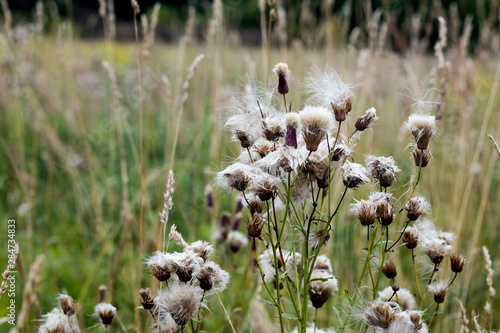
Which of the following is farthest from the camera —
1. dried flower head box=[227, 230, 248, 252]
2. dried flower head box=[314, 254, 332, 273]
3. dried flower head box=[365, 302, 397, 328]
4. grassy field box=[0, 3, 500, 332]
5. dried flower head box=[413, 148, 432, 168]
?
grassy field box=[0, 3, 500, 332]

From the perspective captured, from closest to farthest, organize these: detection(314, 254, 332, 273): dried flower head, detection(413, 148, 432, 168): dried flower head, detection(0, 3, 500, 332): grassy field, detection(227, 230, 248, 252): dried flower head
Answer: detection(413, 148, 432, 168): dried flower head
detection(314, 254, 332, 273): dried flower head
detection(227, 230, 248, 252): dried flower head
detection(0, 3, 500, 332): grassy field

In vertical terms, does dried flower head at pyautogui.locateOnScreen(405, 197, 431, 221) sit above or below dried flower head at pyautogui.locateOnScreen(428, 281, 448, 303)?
above

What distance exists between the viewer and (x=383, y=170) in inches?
33.5

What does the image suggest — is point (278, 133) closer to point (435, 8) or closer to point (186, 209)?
point (186, 209)

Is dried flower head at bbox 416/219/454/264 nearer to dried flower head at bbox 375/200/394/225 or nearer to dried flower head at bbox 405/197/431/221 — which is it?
dried flower head at bbox 405/197/431/221

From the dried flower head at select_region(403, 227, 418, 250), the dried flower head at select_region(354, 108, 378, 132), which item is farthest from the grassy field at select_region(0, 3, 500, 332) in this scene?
the dried flower head at select_region(403, 227, 418, 250)

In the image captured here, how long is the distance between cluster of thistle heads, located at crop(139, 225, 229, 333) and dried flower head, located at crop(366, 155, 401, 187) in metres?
0.33

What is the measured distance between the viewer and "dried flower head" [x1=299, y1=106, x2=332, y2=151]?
81 cm

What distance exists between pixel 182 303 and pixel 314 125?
1.24ft

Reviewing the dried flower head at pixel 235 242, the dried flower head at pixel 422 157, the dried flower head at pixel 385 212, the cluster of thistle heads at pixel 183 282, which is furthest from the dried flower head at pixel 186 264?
the dried flower head at pixel 235 242

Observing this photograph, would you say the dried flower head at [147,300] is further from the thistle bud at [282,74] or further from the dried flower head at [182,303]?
the thistle bud at [282,74]

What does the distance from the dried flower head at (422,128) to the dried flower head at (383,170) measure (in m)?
0.07

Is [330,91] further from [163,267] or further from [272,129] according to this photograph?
[163,267]

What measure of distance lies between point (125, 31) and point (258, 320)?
975 centimetres
